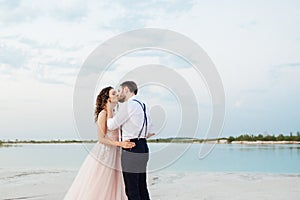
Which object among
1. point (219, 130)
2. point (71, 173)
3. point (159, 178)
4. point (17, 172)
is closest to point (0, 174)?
point (17, 172)

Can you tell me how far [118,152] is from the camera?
5008 mm

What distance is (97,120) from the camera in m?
4.84

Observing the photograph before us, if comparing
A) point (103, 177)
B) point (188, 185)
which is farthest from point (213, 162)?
point (103, 177)

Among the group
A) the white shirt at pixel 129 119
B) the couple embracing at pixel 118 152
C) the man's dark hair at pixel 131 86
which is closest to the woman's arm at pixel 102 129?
the couple embracing at pixel 118 152

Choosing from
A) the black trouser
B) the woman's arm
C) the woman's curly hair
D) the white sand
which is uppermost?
the woman's curly hair

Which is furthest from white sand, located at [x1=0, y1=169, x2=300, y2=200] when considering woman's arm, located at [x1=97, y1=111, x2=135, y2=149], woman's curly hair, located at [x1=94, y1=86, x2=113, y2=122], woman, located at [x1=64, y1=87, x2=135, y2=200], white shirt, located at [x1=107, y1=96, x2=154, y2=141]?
white shirt, located at [x1=107, y1=96, x2=154, y2=141]

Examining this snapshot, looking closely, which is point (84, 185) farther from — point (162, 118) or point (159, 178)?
point (159, 178)

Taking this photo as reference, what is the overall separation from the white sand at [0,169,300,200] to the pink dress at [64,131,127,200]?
164 cm

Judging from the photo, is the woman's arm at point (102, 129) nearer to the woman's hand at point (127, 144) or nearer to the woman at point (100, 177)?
the woman at point (100, 177)

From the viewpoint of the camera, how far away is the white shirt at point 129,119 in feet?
14.4

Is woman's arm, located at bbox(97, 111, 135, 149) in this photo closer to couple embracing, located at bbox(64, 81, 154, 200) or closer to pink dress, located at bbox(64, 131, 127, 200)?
couple embracing, located at bbox(64, 81, 154, 200)

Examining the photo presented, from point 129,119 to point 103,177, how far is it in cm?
93

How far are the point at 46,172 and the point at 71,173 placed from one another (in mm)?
533

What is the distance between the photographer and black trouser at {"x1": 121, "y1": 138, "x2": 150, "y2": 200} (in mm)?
4523
